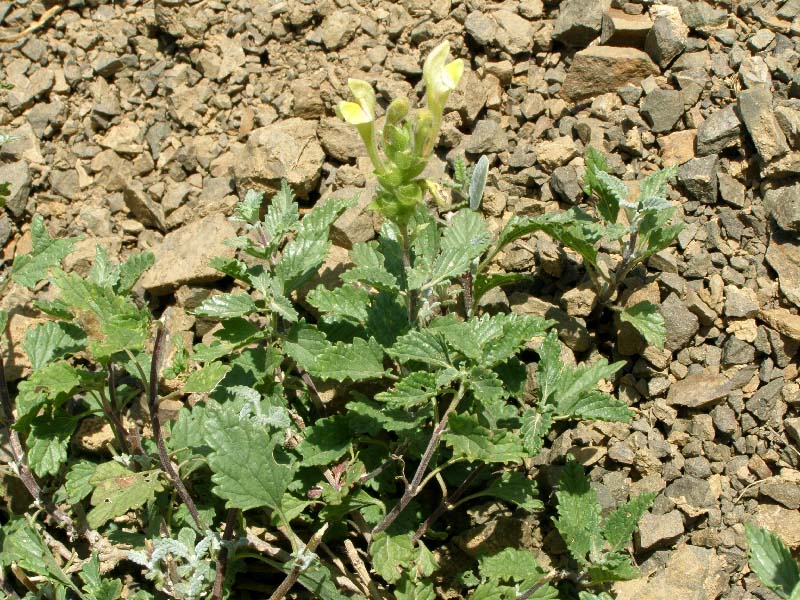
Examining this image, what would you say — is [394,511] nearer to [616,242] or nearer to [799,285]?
[616,242]

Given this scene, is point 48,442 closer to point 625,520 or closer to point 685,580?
point 625,520

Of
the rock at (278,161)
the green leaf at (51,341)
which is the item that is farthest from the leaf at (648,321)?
the green leaf at (51,341)

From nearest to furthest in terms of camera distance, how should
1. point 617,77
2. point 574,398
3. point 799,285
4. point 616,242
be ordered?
1. point 574,398
2. point 799,285
3. point 616,242
4. point 617,77

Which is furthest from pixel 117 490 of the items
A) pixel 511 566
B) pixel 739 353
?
pixel 739 353

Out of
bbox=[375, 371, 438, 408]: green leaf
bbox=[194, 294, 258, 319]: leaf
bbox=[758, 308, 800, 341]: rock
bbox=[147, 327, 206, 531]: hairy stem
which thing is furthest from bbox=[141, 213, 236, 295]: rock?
bbox=[758, 308, 800, 341]: rock

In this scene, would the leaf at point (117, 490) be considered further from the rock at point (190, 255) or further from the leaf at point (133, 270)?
the rock at point (190, 255)

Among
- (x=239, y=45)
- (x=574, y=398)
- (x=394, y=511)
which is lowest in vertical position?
(x=394, y=511)

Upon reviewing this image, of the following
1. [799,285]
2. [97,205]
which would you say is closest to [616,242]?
[799,285]

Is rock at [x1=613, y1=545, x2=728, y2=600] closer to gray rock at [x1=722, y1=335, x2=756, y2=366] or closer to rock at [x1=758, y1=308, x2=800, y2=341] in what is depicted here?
gray rock at [x1=722, y1=335, x2=756, y2=366]
